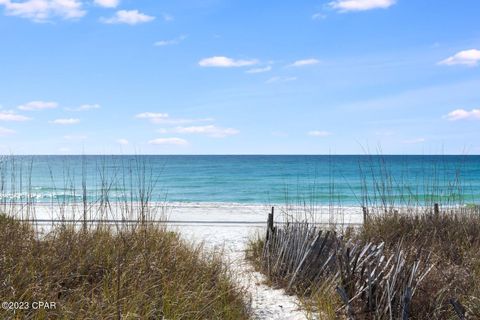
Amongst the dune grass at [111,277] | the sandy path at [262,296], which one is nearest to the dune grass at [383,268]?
the sandy path at [262,296]

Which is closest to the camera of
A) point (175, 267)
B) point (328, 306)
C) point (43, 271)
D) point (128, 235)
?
point (43, 271)

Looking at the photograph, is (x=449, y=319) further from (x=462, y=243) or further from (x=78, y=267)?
(x=78, y=267)

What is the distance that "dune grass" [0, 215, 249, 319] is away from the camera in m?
3.40

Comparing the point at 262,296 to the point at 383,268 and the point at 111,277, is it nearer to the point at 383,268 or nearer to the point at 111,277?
the point at 383,268

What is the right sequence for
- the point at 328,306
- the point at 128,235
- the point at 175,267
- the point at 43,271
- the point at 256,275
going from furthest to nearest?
1. the point at 256,275
2. the point at 128,235
3. the point at 175,267
4. the point at 328,306
5. the point at 43,271

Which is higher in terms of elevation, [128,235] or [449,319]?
[128,235]

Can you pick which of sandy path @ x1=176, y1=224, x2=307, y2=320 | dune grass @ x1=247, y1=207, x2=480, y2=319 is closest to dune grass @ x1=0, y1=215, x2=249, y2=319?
sandy path @ x1=176, y1=224, x2=307, y2=320

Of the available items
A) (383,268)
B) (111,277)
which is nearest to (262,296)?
(383,268)

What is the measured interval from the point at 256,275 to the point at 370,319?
197cm

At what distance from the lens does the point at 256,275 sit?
5.65 m

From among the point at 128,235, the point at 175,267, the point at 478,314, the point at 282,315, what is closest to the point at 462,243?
the point at 478,314

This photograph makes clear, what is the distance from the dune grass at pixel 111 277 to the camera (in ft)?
11.2

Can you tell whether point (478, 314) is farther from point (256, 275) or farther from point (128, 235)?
point (128, 235)

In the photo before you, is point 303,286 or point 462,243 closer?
point 303,286
